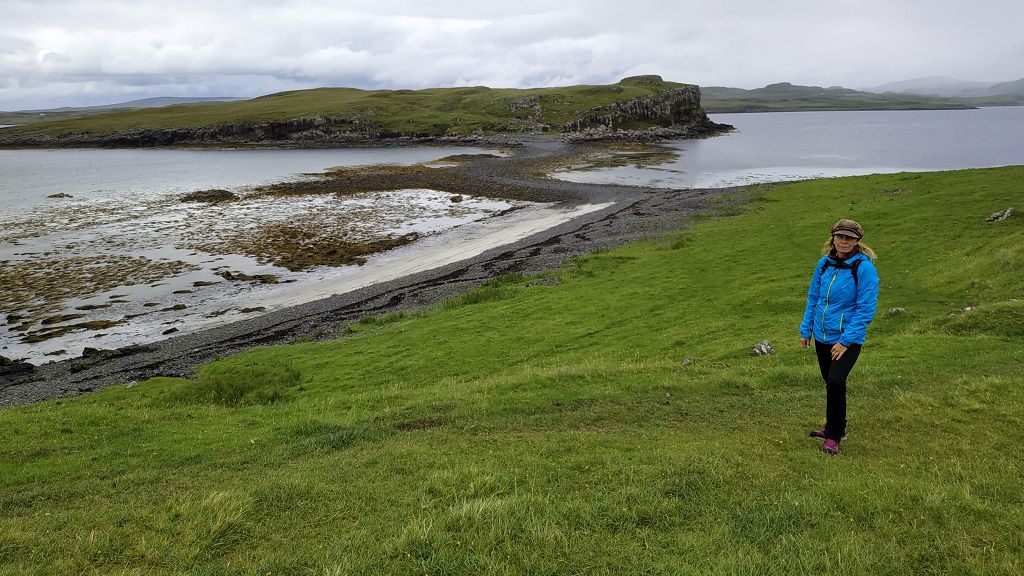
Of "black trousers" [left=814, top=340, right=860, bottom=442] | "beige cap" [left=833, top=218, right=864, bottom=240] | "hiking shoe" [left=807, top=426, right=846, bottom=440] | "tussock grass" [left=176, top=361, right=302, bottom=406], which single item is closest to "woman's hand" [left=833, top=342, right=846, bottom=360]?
"black trousers" [left=814, top=340, right=860, bottom=442]

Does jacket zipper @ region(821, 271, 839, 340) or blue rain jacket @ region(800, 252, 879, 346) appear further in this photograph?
jacket zipper @ region(821, 271, 839, 340)

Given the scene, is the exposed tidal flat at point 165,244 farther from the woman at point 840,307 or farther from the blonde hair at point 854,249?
the blonde hair at point 854,249

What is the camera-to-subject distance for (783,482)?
888 centimetres

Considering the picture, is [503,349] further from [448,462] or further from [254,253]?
[254,253]

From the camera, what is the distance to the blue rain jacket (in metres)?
9.87

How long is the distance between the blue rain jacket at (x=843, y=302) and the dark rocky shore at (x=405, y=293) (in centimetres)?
2599

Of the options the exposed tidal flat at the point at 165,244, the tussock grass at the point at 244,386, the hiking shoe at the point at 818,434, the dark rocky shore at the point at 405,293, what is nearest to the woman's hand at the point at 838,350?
the hiking shoe at the point at 818,434

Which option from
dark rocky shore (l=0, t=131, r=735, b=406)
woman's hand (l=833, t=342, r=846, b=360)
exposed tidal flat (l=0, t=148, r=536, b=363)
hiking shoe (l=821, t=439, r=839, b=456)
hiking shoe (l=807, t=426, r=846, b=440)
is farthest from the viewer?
exposed tidal flat (l=0, t=148, r=536, b=363)

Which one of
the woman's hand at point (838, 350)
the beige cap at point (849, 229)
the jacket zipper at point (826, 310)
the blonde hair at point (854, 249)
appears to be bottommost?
the woman's hand at point (838, 350)

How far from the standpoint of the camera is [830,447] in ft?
34.0

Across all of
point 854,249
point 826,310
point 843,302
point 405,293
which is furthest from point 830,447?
point 405,293

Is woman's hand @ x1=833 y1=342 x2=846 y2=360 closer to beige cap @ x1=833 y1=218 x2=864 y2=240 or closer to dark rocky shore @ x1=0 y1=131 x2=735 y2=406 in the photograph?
beige cap @ x1=833 y1=218 x2=864 y2=240

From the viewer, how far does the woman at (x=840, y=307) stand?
9867 mm

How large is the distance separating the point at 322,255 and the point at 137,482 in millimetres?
43217
